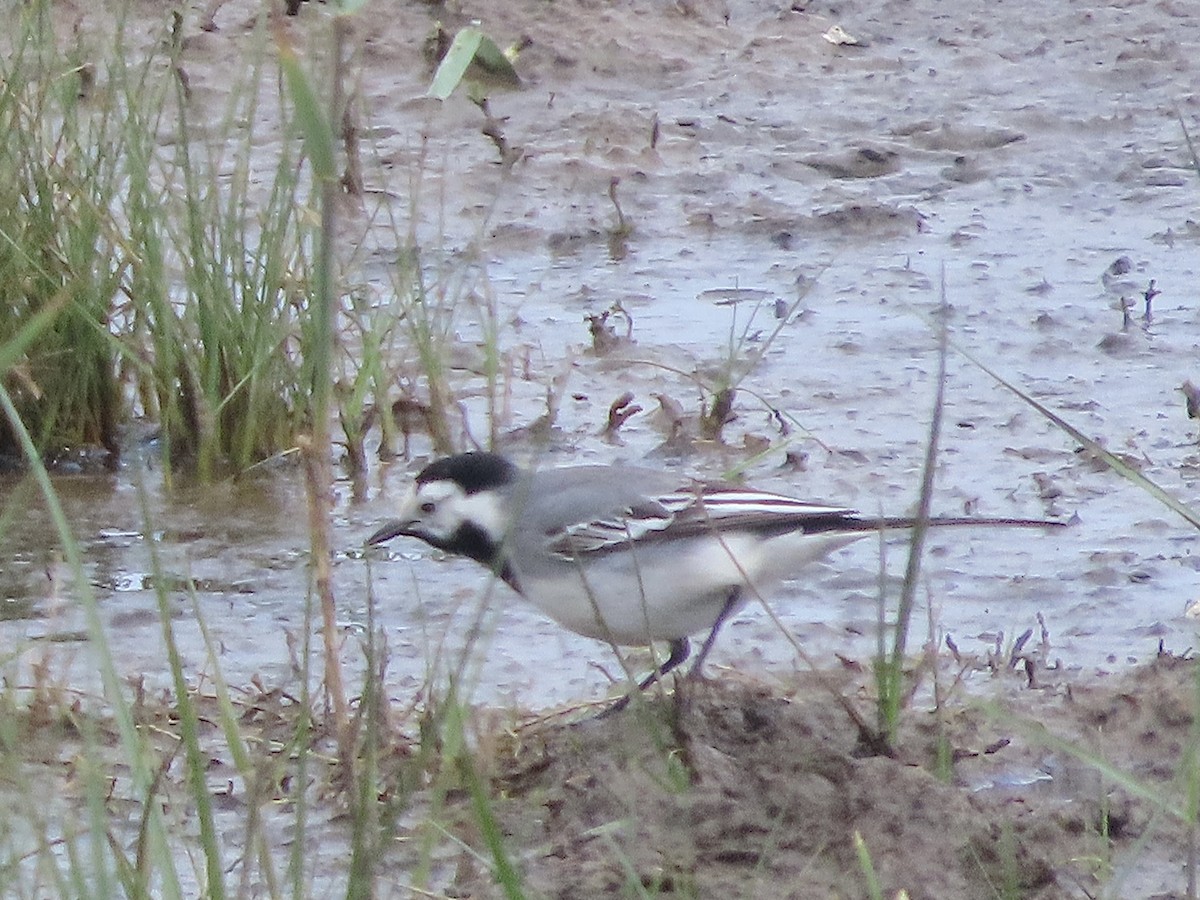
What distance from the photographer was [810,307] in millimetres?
7820

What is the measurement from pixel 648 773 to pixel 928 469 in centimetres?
91

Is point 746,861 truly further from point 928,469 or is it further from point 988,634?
point 988,634

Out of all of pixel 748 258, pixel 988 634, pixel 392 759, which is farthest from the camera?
pixel 748 258

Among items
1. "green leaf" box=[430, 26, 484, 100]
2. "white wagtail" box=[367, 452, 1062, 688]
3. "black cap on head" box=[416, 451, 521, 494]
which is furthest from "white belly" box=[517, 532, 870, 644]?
"green leaf" box=[430, 26, 484, 100]

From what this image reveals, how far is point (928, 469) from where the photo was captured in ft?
10.7

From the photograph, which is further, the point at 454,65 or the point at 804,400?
the point at 804,400

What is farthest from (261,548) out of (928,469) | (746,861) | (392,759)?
(928,469)

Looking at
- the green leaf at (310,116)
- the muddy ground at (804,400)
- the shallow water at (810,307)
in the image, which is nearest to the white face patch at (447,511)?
the shallow water at (810,307)

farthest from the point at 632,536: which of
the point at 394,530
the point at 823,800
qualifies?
the point at 823,800

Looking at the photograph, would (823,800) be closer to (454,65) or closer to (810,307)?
(454,65)

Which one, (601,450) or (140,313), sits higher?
(140,313)

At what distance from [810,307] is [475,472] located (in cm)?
297

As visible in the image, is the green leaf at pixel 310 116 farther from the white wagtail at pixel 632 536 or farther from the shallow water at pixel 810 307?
the white wagtail at pixel 632 536

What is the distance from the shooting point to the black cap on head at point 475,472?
507 centimetres
